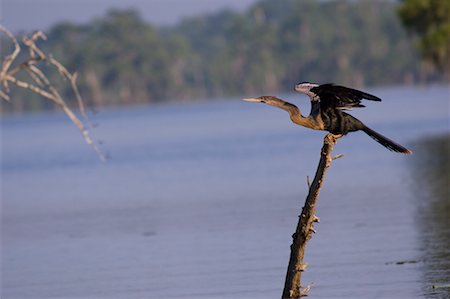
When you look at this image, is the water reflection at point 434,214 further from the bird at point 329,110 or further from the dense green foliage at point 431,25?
the dense green foliage at point 431,25

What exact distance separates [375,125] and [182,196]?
22752mm

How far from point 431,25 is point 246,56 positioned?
8305 centimetres

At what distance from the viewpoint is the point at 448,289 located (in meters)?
9.80

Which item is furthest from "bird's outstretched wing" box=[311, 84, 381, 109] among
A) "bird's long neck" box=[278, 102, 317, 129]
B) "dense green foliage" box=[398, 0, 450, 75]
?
"dense green foliage" box=[398, 0, 450, 75]

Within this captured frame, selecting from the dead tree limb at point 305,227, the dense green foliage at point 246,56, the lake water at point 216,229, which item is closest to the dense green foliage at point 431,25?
the lake water at point 216,229

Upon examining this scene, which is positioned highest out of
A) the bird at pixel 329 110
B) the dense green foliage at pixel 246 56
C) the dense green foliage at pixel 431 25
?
the bird at pixel 329 110

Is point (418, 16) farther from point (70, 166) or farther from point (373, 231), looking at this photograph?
point (373, 231)

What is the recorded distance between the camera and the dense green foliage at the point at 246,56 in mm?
121938

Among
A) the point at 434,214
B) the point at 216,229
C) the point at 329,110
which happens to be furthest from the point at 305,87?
the point at 216,229

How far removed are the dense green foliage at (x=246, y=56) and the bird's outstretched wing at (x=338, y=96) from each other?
358ft

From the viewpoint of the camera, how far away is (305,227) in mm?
8812

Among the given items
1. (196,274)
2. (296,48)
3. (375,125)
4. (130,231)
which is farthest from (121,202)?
(296,48)

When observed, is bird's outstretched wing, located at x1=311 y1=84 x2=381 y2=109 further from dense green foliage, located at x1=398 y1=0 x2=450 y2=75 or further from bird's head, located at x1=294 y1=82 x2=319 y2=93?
dense green foliage, located at x1=398 y1=0 x2=450 y2=75

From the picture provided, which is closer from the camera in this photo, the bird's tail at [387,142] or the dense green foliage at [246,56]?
the bird's tail at [387,142]
